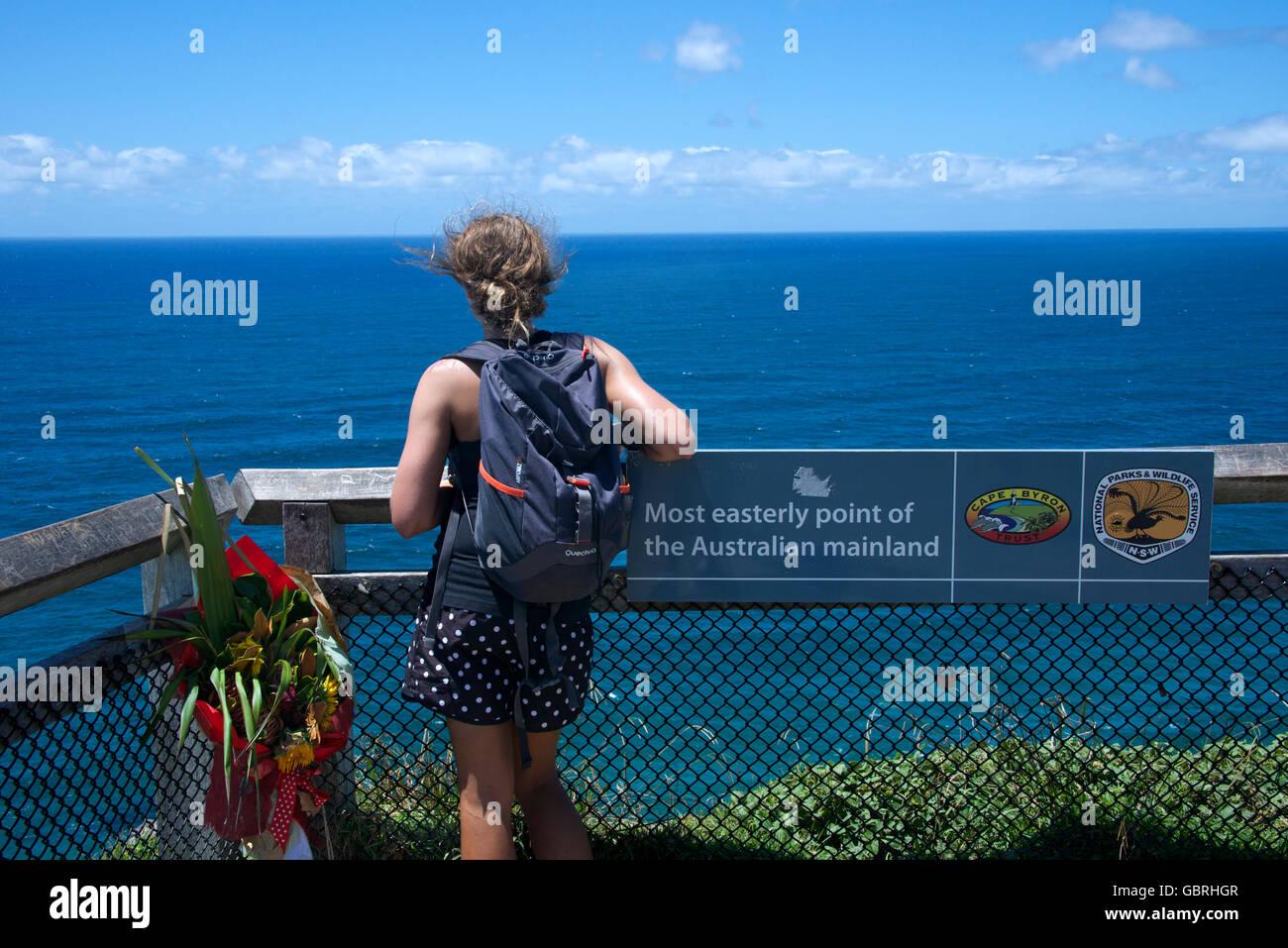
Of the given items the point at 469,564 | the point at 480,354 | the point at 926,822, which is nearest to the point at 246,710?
the point at 469,564

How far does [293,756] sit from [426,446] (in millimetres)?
1060

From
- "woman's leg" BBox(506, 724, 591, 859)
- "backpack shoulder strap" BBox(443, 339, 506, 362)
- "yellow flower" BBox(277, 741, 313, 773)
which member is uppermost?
"backpack shoulder strap" BBox(443, 339, 506, 362)

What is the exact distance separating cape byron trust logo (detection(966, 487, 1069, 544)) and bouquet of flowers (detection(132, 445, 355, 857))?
2.08 m

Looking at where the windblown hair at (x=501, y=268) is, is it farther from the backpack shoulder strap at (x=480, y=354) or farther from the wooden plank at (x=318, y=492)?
the wooden plank at (x=318, y=492)

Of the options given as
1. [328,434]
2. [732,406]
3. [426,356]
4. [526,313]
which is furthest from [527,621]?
[426,356]

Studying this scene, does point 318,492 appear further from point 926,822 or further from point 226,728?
point 926,822

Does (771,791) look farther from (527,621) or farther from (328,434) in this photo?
(328,434)

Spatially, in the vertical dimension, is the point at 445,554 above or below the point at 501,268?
below

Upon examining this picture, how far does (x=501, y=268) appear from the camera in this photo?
301cm

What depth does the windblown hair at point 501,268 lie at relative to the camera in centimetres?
301

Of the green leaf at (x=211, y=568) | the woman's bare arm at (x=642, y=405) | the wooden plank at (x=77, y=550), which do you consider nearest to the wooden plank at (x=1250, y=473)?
the woman's bare arm at (x=642, y=405)

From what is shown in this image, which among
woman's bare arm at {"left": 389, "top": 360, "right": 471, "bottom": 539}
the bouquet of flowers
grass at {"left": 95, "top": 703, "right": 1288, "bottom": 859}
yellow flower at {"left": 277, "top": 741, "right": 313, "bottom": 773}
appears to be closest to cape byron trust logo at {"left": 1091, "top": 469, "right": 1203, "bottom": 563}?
grass at {"left": 95, "top": 703, "right": 1288, "bottom": 859}

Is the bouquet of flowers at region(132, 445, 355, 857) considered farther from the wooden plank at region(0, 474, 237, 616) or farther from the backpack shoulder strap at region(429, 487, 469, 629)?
the backpack shoulder strap at region(429, 487, 469, 629)

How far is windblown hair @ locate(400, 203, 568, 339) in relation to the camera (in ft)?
9.88
